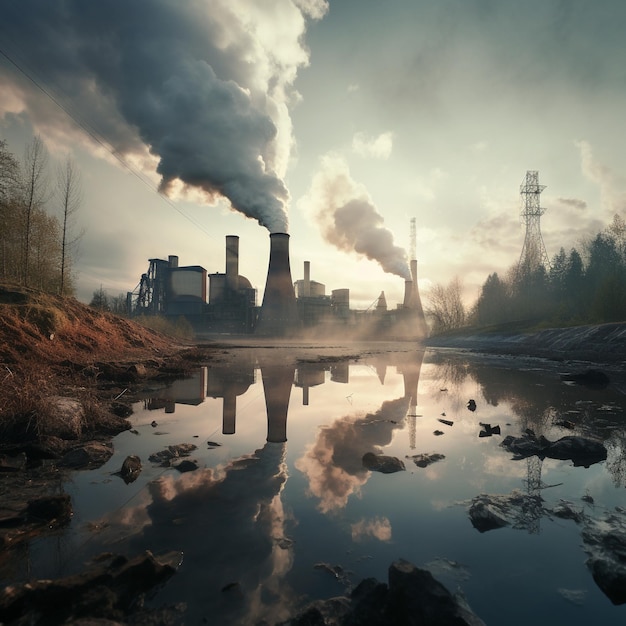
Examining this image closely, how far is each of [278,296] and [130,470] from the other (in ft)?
115

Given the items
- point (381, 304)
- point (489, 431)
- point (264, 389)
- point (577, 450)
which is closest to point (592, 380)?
point (489, 431)

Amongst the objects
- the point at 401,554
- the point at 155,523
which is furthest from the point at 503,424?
the point at 155,523

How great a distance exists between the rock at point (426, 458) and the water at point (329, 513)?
0.07m

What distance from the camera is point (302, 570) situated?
7.10ft

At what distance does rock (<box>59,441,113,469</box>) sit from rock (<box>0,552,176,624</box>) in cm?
218

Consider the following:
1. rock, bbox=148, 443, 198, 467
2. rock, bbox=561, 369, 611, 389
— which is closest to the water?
rock, bbox=148, 443, 198, 467

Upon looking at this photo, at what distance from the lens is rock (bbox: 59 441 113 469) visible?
12.5 ft

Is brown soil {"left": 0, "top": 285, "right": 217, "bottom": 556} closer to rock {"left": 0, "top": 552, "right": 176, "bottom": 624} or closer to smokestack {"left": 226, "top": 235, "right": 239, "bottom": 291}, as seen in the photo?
rock {"left": 0, "top": 552, "right": 176, "bottom": 624}

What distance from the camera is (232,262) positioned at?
2231 inches

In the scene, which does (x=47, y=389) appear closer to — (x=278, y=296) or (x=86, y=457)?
(x=86, y=457)

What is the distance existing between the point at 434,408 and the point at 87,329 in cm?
1286

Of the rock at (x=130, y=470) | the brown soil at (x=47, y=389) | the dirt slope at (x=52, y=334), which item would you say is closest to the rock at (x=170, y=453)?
the rock at (x=130, y=470)

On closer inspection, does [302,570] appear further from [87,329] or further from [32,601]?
[87,329]

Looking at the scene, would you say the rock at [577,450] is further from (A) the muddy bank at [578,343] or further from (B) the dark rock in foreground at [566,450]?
(A) the muddy bank at [578,343]
